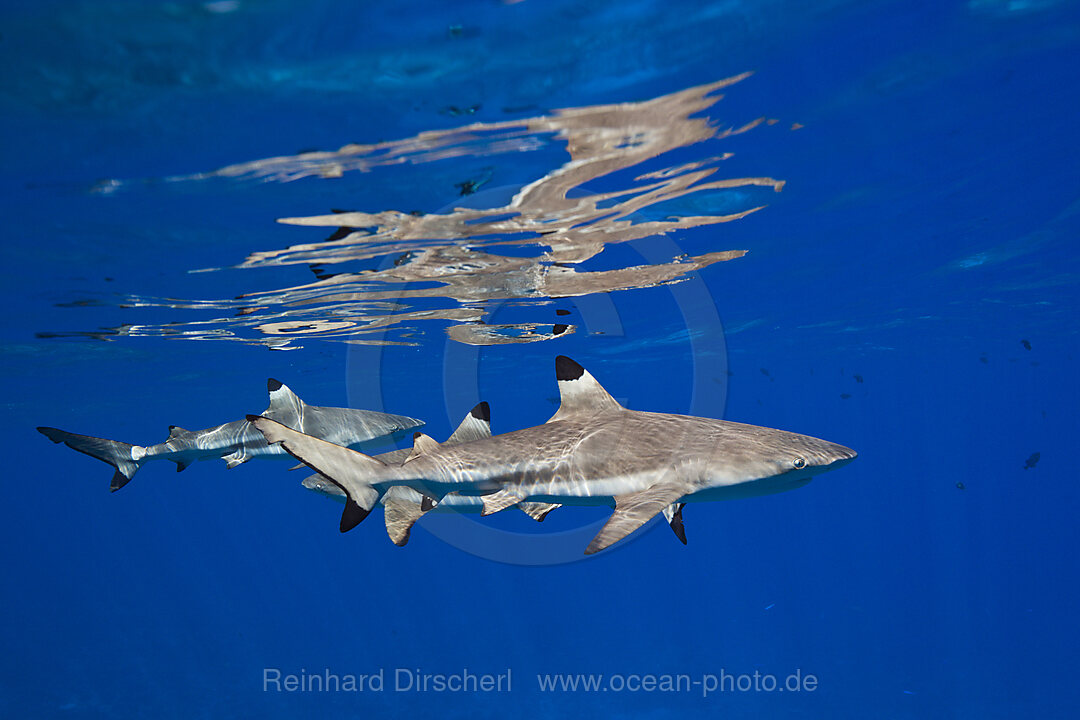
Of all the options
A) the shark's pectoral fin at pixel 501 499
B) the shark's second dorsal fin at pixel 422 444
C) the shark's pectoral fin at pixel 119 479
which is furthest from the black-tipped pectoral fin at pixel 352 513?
the shark's pectoral fin at pixel 119 479

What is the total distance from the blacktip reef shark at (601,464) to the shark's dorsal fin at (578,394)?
180mm

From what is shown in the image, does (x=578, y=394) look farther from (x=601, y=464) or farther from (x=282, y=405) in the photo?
(x=282, y=405)

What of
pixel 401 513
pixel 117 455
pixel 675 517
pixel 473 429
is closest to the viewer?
pixel 675 517

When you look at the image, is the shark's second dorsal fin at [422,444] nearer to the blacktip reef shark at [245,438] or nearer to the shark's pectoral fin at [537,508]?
the shark's pectoral fin at [537,508]

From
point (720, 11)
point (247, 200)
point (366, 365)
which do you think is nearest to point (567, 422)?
point (720, 11)

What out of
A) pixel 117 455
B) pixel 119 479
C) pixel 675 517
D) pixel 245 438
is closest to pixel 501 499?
pixel 675 517

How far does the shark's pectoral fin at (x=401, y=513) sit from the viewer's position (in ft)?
17.6

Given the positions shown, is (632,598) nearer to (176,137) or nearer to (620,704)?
(620,704)

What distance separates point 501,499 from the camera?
5.19 metres

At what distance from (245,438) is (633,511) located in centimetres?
672

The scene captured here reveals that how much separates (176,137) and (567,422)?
21.5 feet

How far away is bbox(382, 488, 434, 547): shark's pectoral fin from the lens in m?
5.37

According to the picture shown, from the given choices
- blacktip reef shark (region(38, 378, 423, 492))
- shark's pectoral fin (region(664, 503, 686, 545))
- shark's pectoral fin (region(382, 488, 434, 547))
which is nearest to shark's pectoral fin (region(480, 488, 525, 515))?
shark's pectoral fin (region(382, 488, 434, 547))

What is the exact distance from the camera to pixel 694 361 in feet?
145
